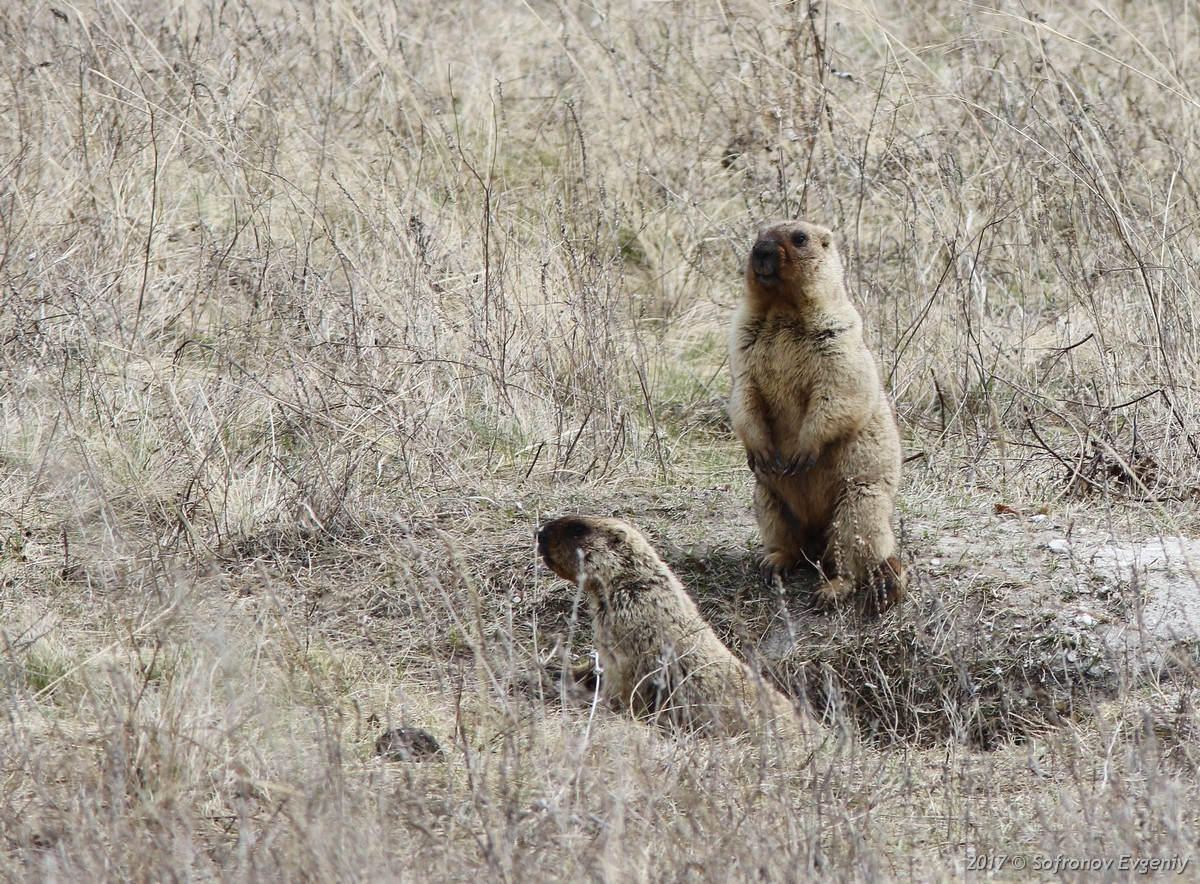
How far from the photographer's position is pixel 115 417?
6535mm

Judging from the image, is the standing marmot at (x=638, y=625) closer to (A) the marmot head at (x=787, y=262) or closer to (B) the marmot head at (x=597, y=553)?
(B) the marmot head at (x=597, y=553)

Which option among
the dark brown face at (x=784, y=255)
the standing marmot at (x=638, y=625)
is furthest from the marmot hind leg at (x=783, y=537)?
the dark brown face at (x=784, y=255)

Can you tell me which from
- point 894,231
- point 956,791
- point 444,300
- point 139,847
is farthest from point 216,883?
point 894,231

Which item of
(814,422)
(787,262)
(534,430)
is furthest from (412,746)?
(534,430)

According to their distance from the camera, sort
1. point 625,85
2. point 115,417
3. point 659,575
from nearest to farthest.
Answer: point 659,575 → point 115,417 → point 625,85

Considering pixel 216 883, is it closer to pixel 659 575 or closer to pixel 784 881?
pixel 784 881

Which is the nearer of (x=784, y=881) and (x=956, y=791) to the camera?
(x=784, y=881)

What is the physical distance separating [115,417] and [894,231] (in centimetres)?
516

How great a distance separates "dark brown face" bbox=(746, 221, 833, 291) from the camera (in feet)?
19.2

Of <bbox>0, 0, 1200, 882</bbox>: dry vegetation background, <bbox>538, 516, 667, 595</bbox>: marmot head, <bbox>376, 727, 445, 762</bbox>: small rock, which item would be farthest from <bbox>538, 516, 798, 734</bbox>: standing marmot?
<bbox>376, 727, 445, 762</bbox>: small rock

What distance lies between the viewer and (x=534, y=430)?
711 centimetres

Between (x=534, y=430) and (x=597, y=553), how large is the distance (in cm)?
190

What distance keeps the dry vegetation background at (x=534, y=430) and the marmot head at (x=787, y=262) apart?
1200mm

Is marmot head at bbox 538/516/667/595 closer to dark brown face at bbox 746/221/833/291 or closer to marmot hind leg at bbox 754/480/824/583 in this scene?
marmot hind leg at bbox 754/480/824/583
